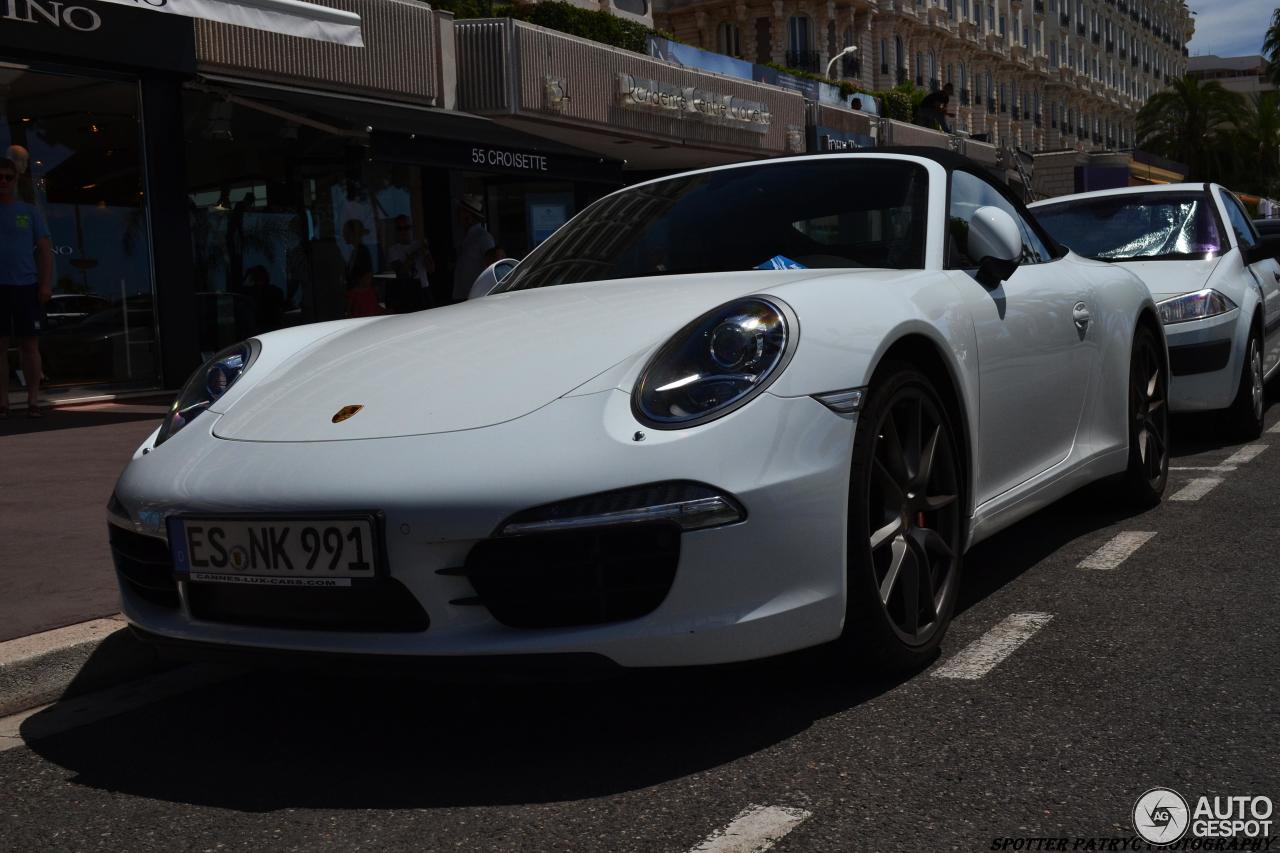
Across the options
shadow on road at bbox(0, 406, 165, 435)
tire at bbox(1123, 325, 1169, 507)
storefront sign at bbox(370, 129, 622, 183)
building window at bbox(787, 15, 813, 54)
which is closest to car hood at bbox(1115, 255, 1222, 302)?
tire at bbox(1123, 325, 1169, 507)

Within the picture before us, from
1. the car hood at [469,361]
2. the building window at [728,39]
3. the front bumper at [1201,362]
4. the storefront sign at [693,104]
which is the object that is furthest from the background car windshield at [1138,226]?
the building window at [728,39]

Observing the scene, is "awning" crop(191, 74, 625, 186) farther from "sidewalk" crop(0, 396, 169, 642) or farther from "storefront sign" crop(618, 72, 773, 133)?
"storefront sign" crop(618, 72, 773, 133)

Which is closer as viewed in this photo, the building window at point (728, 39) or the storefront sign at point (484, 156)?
the storefront sign at point (484, 156)

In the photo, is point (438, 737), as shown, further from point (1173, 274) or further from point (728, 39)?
point (728, 39)

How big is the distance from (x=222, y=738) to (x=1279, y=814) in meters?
2.10

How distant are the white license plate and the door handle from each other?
256 centimetres

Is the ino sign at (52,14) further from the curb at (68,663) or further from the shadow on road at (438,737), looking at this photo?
the shadow on road at (438,737)

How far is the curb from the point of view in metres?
3.40

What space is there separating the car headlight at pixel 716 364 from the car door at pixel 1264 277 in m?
5.40

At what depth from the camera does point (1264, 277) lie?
7922mm

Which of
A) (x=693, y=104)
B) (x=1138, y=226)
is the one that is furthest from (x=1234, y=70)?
(x=1138, y=226)

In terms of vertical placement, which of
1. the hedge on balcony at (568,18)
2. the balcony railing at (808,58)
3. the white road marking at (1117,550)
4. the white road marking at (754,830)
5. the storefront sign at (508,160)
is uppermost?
the balcony railing at (808,58)

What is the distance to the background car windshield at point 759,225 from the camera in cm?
380

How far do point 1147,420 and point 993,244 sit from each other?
172 centimetres
